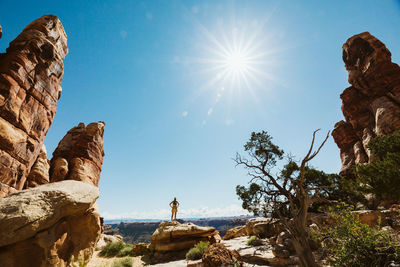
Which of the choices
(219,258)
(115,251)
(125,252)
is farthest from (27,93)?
(219,258)

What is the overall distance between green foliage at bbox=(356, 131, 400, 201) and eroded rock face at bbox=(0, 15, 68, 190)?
2758 cm

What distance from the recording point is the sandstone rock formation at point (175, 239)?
15.6 m

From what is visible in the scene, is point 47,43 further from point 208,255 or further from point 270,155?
point 270,155

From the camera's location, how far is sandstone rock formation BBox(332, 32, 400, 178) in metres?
28.0

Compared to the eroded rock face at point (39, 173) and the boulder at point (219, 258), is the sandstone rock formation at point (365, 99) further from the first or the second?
the eroded rock face at point (39, 173)

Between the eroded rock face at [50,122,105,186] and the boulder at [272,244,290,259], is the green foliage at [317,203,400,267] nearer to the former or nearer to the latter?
the boulder at [272,244,290,259]

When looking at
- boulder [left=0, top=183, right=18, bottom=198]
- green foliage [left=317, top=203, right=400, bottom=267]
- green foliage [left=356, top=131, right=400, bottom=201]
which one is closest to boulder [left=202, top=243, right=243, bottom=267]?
green foliage [left=317, top=203, right=400, bottom=267]

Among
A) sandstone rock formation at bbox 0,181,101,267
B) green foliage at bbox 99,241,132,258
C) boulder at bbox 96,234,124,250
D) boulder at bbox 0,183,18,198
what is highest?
boulder at bbox 0,183,18,198

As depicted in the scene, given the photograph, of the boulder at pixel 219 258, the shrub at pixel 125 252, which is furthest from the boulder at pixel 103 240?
the boulder at pixel 219 258

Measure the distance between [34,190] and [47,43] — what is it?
18.2 meters

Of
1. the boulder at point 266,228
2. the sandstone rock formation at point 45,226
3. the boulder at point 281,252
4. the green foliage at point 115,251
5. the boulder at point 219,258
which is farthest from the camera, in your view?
the boulder at point 266,228

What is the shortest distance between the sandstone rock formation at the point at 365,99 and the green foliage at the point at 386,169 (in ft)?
50.9

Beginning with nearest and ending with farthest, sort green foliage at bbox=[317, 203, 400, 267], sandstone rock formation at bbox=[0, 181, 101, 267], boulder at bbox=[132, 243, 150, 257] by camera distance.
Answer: green foliage at bbox=[317, 203, 400, 267]
sandstone rock formation at bbox=[0, 181, 101, 267]
boulder at bbox=[132, 243, 150, 257]

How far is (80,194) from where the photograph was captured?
977 cm
